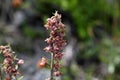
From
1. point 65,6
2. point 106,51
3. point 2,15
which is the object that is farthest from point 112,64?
point 2,15

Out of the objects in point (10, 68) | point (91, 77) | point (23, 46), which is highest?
point (23, 46)

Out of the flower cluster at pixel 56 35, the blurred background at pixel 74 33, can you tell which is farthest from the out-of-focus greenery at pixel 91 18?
the flower cluster at pixel 56 35

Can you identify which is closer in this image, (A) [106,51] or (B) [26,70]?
(B) [26,70]

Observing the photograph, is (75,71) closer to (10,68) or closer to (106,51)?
(106,51)

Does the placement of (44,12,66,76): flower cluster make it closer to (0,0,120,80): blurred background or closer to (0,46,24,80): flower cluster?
(0,46,24,80): flower cluster

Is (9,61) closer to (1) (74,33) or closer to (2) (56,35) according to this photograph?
(2) (56,35)

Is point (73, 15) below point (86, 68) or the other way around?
the other way around

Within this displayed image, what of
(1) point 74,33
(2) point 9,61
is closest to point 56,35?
(2) point 9,61

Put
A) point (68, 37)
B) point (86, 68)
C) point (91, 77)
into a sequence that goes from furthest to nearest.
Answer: point (68, 37) < point (86, 68) < point (91, 77)
